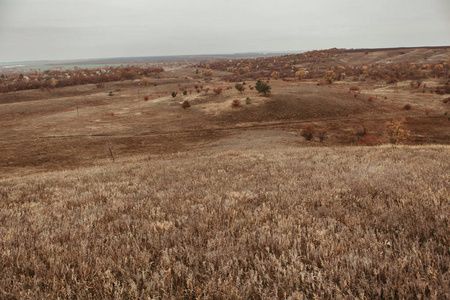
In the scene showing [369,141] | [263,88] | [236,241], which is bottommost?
[369,141]

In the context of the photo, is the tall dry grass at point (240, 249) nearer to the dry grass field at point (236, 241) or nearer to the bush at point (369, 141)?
the dry grass field at point (236, 241)

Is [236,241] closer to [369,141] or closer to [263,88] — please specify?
[369,141]

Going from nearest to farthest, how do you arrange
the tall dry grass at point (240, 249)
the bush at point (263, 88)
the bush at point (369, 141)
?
the tall dry grass at point (240, 249) < the bush at point (369, 141) < the bush at point (263, 88)

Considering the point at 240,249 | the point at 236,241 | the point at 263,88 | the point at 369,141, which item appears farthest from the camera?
the point at 263,88

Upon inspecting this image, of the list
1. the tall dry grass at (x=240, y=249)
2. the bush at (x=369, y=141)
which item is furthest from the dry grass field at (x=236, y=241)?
the bush at (x=369, y=141)

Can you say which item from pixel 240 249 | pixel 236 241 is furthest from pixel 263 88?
pixel 240 249

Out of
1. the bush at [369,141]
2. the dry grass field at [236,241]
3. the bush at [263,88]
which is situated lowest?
the bush at [369,141]

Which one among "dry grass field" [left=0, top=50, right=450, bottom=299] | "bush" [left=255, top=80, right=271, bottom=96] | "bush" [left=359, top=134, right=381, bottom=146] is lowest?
"bush" [left=359, top=134, right=381, bottom=146]

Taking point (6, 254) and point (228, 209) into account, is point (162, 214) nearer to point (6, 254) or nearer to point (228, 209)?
point (228, 209)

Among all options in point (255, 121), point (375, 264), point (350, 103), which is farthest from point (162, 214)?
point (350, 103)

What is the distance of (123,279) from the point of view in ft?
7.58

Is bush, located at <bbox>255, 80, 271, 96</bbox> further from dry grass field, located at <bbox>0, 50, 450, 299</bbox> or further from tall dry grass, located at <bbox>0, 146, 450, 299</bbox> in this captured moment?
tall dry grass, located at <bbox>0, 146, 450, 299</bbox>

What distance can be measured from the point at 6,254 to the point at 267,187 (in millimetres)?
5093

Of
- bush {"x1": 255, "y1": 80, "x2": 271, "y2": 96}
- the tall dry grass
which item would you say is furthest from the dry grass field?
bush {"x1": 255, "y1": 80, "x2": 271, "y2": 96}
